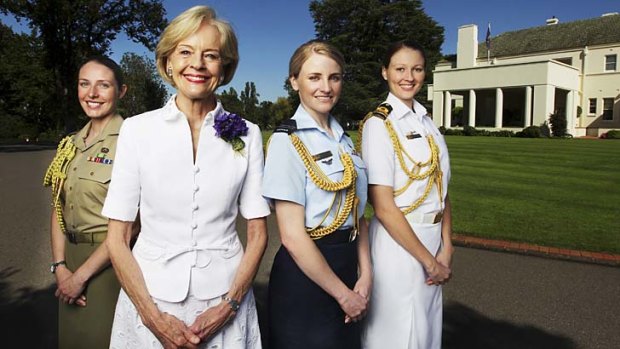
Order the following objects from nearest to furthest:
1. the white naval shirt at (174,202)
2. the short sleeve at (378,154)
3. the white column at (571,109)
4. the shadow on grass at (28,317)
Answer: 1. the white naval shirt at (174,202)
2. the short sleeve at (378,154)
3. the shadow on grass at (28,317)
4. the white column at (571,109)

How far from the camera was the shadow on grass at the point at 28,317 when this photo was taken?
163 inches

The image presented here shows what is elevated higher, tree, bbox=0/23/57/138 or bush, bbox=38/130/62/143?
tree, bbox=0/23/57/138

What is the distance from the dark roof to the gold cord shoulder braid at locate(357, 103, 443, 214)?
4955 cm

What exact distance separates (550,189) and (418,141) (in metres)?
10.5

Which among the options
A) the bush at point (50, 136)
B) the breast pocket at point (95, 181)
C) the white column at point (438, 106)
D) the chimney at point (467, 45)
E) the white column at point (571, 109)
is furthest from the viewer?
the chimney at point (467, 45)

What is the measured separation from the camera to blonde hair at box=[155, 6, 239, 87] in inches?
81.3

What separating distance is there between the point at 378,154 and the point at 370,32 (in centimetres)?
6083

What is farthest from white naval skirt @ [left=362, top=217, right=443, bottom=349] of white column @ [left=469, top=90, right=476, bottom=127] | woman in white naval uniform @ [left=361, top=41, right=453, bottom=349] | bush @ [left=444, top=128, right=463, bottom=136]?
white column @ [left=469, top=90, right=476, bottom=127]

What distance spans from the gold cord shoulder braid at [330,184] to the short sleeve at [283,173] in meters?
0.03

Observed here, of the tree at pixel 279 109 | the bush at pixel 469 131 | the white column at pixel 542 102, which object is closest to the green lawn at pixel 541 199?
the bush at pixel 469 131

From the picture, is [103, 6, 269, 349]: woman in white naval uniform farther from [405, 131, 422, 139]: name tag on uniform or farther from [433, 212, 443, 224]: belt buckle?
[433, 212, 443, 224]: belt buckle

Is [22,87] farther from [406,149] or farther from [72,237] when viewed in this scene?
[406,149]

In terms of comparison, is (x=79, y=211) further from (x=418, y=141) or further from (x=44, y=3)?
(x=44, y=3)

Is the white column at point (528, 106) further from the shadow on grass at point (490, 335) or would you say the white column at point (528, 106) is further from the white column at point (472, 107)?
the shadow on grass at point (490, 335)
